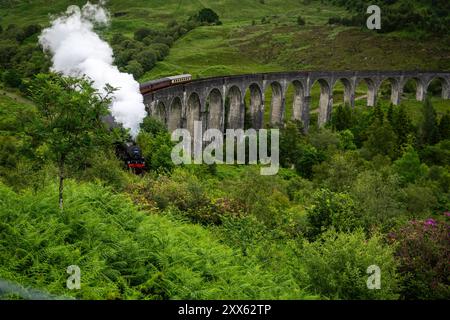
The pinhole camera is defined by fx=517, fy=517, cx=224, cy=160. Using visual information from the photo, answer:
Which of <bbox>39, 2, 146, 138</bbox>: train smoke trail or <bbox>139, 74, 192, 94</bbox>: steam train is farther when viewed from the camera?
<bbox>139, 74, 192, 94</bbox>: steam train

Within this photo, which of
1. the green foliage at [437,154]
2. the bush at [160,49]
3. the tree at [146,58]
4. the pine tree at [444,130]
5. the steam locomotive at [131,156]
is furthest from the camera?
the bush at [160,49]

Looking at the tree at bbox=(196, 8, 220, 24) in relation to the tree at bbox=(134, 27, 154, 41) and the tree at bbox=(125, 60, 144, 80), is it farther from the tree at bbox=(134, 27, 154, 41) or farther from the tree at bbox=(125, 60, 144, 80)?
the tree at bbox=(125, 60, 144, 80)

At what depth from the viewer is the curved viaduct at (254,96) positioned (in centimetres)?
5294

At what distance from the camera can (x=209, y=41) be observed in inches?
5030

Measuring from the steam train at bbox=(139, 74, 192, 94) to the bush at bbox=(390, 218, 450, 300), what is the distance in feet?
106

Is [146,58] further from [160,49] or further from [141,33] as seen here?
[141,33]

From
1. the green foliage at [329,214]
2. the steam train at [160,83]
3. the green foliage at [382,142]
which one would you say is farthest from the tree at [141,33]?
the green foliage at [329,214]

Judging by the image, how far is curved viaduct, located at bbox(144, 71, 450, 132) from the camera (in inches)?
2084

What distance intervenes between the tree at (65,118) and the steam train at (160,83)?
3129 cm

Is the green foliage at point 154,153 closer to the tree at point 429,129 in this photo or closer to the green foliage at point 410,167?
the green foliage at point 410,167

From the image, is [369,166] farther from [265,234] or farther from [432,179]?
[265,234]

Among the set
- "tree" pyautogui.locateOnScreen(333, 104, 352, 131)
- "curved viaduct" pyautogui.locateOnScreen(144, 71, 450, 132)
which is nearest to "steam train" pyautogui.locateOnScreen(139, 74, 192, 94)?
"curved viaduct" pyautogui.locateOnScreen(144, 71, 450, 132)

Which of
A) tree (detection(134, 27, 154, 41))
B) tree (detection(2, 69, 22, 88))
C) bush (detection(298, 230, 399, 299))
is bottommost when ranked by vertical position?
tree (detection(2, 69, 22, 88))
